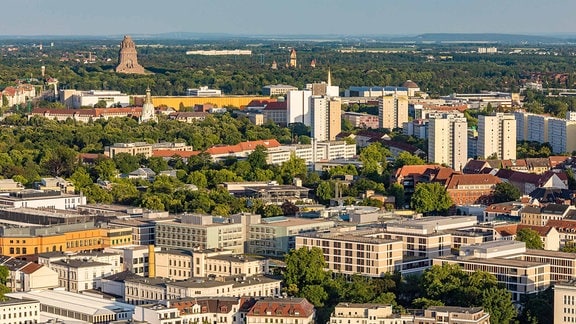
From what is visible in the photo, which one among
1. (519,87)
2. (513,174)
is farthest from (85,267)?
(519,87)

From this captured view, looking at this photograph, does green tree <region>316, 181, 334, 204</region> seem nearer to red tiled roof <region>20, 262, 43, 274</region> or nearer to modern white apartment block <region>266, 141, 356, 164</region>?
modern white apartment block <region>266, 141, 356, 164</region>

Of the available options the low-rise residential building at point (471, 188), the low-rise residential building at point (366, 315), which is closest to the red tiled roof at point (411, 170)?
the low-rise residential building at point (471, 188)

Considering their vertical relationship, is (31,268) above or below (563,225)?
above

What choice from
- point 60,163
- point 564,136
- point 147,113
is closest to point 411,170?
point 60,163

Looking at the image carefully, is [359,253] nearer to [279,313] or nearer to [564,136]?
[279,313]

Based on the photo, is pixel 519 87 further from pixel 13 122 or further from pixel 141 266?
pixel 141 266

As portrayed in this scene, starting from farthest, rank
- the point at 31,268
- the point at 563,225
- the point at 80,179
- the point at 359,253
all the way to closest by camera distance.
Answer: the point at 80,179, the point at 563,225, the point at 359,253, the point at 31,268

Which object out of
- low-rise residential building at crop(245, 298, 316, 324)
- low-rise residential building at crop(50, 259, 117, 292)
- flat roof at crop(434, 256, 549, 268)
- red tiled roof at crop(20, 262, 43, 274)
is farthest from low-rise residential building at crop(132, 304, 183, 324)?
flat roof at crop(434, 256, 549, 268)
